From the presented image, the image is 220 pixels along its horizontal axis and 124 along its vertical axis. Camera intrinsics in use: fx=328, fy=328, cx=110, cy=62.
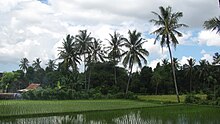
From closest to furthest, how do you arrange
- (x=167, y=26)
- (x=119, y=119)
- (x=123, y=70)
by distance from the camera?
1. (x=119, y=119)
2. (x=167, y=26)
3. (x=123, y=70)

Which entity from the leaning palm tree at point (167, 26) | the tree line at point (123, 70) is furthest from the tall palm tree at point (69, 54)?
the leaning palm tree at point (167, 26)

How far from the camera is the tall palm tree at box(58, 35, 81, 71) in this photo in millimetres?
52969

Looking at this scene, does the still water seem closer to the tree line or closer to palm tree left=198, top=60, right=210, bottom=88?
the tree line

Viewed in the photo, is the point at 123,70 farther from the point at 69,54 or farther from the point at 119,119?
the point at 119,119

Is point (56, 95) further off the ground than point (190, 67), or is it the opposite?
point (190, 67)

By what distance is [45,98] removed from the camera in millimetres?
42719

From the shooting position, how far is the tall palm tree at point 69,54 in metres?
53.0

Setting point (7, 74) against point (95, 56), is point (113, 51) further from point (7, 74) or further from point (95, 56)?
point (7, 74)

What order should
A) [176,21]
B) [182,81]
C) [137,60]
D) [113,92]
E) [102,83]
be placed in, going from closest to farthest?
[176,21] < [137,60] < [113,92] < [102,83] < [182,81]

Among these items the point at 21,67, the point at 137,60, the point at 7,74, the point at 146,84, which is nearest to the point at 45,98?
the point at 137,60

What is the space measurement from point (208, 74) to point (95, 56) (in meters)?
24.9

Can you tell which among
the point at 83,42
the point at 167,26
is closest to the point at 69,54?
the point at 83,42

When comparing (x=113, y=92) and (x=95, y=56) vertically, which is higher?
(x=95, y=56)

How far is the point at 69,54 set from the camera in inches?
2082
